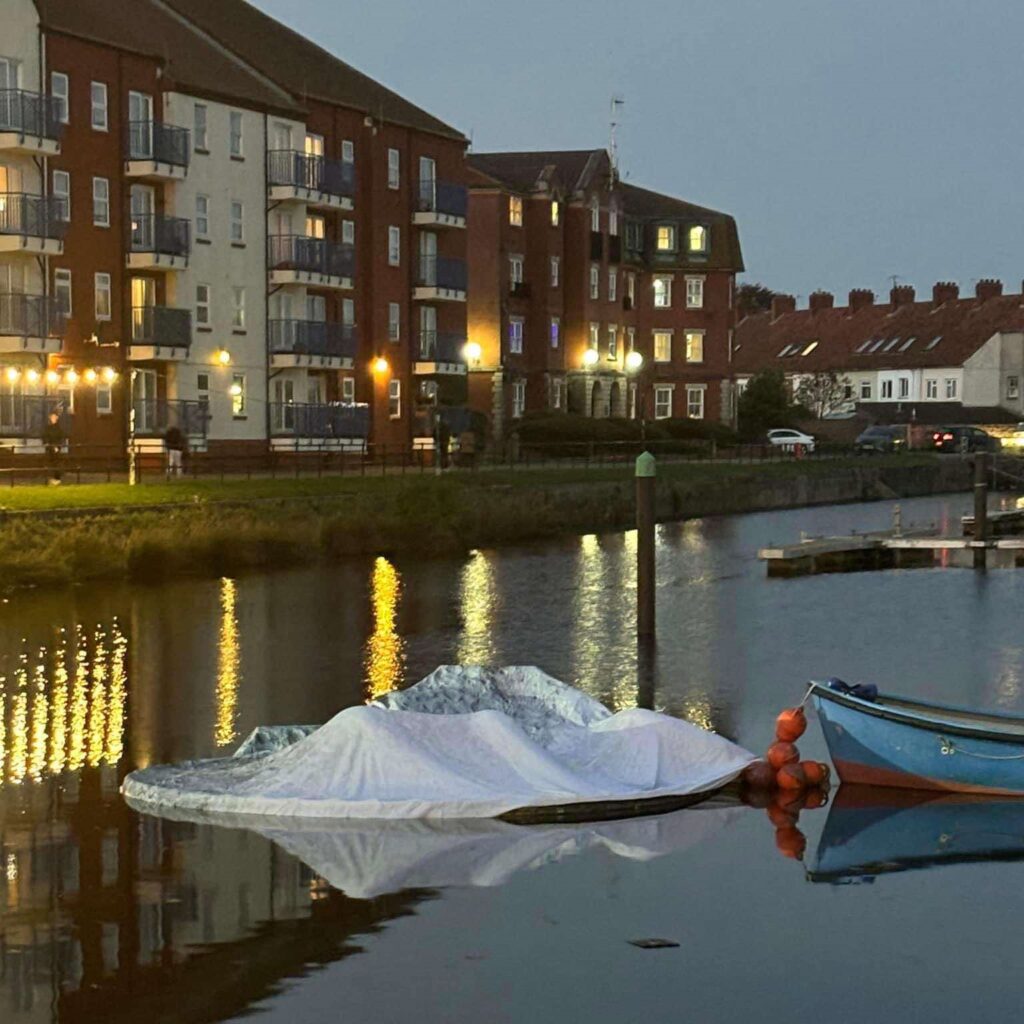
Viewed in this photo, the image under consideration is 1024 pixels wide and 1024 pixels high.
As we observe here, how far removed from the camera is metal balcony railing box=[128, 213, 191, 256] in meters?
63.5

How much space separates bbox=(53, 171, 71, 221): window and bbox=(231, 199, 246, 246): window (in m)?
9.16

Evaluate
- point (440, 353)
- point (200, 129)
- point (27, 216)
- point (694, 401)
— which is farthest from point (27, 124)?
point (694, 401)

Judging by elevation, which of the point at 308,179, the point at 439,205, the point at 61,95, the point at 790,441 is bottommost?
the point at 790,441

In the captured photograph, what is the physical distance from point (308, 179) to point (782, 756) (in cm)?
5535

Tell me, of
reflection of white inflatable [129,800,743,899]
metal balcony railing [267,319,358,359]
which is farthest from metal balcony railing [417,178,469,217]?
reflection of white inflatable [129,800,743,899]

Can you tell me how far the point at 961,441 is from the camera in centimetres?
10200

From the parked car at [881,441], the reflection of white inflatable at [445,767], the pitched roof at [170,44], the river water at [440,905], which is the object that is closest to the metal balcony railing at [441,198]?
the pitched roof at [170,44]

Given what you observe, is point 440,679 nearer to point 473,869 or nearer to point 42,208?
point 473,869

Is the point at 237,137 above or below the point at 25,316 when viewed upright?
above

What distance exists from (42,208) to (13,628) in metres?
27.6

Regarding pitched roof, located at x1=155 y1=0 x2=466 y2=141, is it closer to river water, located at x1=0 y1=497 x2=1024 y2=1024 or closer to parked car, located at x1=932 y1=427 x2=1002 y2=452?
parked car, located at x1=932 y1=427 x2=1002 y2=452

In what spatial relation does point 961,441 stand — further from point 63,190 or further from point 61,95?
point 61,95

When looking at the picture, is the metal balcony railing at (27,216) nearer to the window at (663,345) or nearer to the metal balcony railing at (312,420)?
the metal balcony railing at (312,420)

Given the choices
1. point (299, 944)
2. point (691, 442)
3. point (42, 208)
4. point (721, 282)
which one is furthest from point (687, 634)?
point (721, 282)
